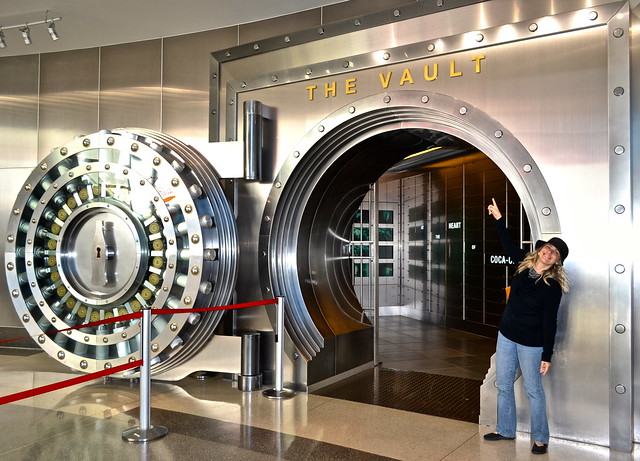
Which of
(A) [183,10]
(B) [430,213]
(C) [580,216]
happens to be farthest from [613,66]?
(B) [430,213]

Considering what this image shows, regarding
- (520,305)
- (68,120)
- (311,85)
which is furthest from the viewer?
(68,120)

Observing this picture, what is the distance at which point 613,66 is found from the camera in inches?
125

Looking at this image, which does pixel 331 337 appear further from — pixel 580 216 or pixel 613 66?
pixel 613 66

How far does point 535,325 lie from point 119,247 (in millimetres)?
3066

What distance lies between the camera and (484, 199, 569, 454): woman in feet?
10.1

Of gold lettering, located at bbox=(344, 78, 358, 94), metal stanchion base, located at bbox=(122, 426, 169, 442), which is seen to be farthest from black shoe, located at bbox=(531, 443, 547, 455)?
gold lettering, located at bbox=(344, 78, 358, 94)

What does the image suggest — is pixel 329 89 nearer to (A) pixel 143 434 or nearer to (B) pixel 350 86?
(B) pixel 350 86

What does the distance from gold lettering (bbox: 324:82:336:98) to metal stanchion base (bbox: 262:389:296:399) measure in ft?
7.33

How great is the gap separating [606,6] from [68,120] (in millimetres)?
4997

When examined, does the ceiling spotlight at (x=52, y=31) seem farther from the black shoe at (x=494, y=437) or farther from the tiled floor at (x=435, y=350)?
the black shoe at (x=494, y=437)

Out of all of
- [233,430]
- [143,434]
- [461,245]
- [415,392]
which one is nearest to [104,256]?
[143,434]

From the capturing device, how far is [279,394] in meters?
4.10

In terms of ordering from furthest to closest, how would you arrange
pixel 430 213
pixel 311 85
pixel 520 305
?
1. pixel 430 213
2. pixel 311 85
3. pixel 520 305

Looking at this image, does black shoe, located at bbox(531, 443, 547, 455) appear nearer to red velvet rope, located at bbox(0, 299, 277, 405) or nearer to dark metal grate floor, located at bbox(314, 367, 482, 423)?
dark metal grate floor, located at bbox(314, 367, 482, 423)
